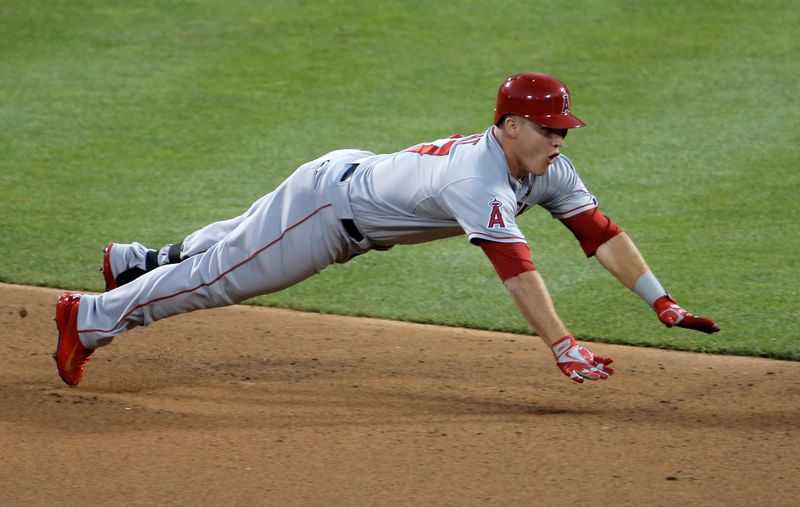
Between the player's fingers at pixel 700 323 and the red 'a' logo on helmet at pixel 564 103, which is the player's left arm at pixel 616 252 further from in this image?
the red 'a' logo on helmet at pixel 564 103

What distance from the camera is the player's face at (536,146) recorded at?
14.2 feet

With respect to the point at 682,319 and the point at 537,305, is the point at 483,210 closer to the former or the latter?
the point at 537,305

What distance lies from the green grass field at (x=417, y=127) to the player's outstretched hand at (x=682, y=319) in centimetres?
95

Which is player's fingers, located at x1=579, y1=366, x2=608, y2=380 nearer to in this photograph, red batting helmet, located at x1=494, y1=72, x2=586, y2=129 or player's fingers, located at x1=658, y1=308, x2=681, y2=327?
player's fingers, located at x1=658, y1=308, x2=681, y2=327

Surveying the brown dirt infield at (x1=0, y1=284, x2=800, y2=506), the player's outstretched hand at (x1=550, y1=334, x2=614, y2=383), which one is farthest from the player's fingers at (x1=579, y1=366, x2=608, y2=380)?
the brown dirt infield at (x1=0, y1=284, x2=800, y2=506)

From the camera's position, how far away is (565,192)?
4.75m

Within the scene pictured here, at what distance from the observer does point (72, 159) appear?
8055mm

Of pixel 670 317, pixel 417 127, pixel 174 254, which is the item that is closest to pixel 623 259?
pixel 670 317

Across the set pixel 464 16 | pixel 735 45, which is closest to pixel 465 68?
pixel 464 16

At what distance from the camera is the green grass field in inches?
245

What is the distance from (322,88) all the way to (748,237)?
12.3 ft

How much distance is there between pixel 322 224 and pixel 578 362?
1174mm

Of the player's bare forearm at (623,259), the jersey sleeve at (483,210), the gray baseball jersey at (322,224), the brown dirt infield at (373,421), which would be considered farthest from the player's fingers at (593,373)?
the player's bare forearm at (623,259)

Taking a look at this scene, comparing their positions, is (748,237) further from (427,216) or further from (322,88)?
(322,88)
